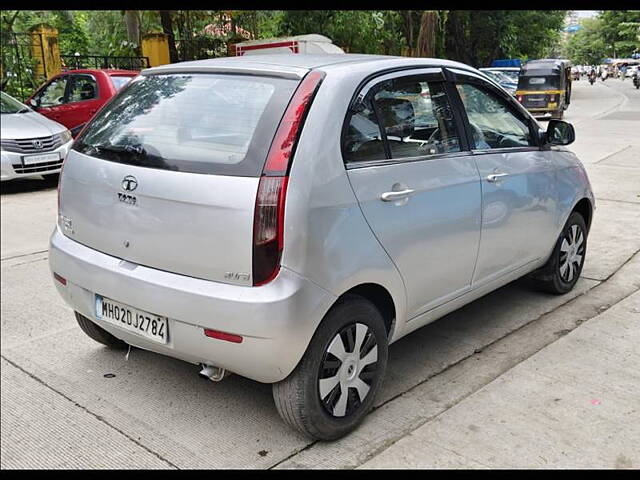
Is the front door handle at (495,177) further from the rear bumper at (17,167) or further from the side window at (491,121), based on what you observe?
the rear bumper at (17,167)

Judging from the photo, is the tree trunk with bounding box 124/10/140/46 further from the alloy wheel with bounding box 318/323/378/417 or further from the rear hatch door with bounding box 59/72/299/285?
the alloy wheel with bounding box 318/323/378/417

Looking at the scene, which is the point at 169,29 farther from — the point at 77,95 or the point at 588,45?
the point at 588,45

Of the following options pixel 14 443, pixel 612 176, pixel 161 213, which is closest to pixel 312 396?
pixel 161 213

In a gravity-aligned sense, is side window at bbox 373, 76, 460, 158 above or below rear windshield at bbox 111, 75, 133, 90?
above

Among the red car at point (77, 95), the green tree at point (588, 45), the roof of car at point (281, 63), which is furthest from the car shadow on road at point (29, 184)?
the green tree at point (588, 45)

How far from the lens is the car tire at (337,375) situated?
276cm

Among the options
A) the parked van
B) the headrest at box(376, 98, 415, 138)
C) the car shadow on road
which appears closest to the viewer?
the headrest at box(376, 98, 415, 138)

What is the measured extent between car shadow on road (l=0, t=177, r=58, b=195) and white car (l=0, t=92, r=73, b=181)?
0.10m

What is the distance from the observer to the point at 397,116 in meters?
3.25

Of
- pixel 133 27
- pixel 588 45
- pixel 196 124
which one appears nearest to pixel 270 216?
pixel 196 124

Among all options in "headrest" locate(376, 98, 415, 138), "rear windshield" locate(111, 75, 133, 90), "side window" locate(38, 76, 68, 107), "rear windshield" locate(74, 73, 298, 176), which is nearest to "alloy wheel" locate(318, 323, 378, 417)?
"rear windshield" locate(74, 73, 298, 176)

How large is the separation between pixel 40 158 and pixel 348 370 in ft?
22.7

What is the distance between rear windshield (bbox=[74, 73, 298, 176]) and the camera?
270 cm

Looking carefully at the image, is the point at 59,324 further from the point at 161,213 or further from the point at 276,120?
the point at 276,120
